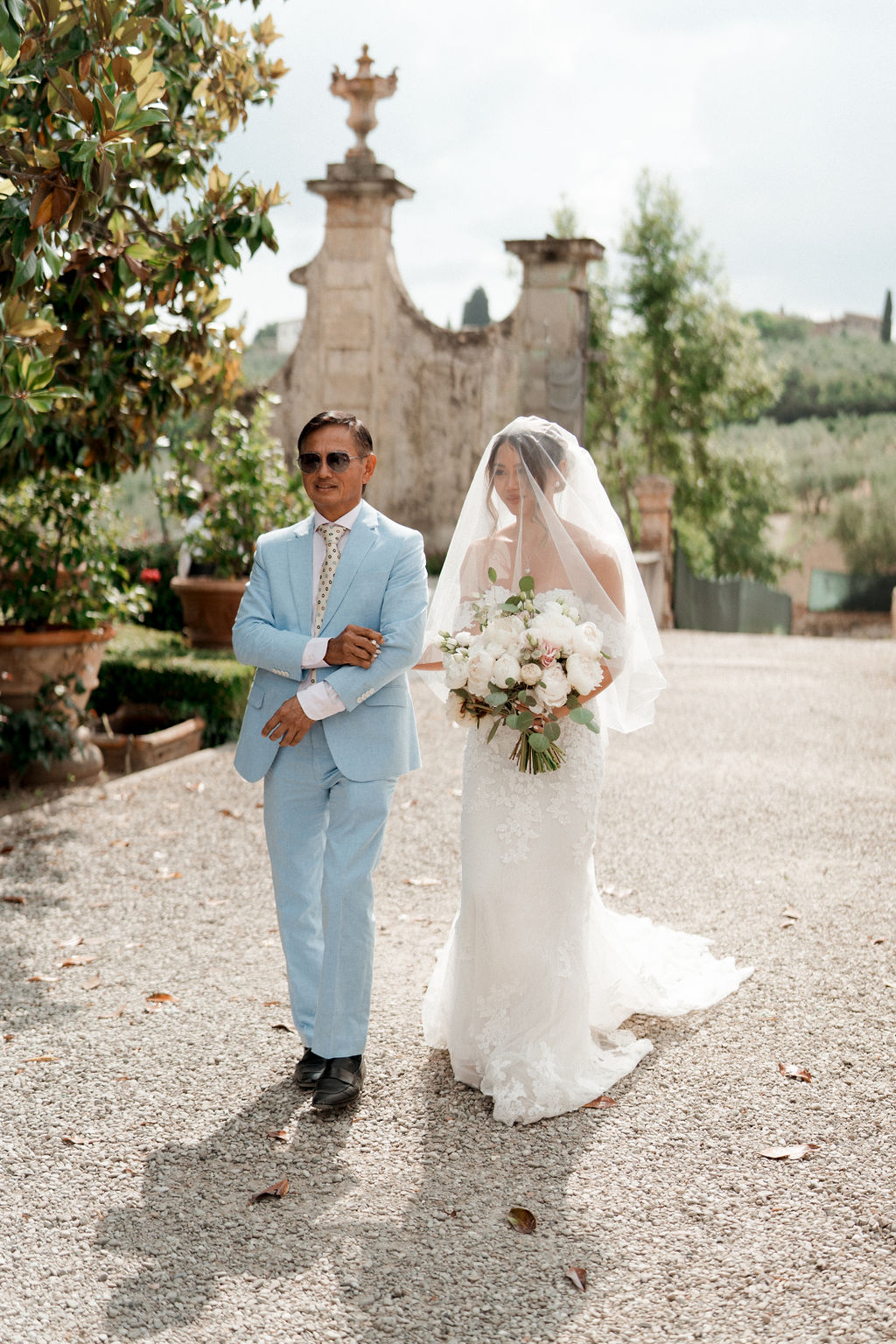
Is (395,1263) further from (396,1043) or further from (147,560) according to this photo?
(147,560)

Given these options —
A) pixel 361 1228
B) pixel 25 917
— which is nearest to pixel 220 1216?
pixel 361 1228

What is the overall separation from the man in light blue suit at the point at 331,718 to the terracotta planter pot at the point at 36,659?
4.09 m

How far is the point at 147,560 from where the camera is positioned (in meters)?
13.2

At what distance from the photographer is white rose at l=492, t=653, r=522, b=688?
3459 mm

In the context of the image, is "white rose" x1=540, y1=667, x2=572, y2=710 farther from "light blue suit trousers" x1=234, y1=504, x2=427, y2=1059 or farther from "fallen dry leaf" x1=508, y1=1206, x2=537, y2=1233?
"fallen dry leaf" x1=508, y1=1206, x2=537, y2=1233

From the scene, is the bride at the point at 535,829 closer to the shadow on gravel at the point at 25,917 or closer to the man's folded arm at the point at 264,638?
the man's folded arm at the point at 264,638

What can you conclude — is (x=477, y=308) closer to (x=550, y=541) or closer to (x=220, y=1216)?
(x=550, y=541)

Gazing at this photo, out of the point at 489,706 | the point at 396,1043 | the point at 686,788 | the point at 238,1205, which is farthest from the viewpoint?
the point at 686,788

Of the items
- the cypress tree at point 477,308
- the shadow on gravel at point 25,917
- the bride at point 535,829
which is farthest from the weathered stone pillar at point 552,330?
the cypress tree at point 477,308

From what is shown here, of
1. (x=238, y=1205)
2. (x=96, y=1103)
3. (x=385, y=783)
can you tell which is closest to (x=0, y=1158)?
(x=96, y=1103)

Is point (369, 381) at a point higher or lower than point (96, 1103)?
higher

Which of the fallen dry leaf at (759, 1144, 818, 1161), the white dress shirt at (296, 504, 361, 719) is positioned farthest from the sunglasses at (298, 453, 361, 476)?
the fallen dry leaf at (759, 1144, 818, 1161)

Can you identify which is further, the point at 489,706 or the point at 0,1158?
the point at 489,706

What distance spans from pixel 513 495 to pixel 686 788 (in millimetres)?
4387
